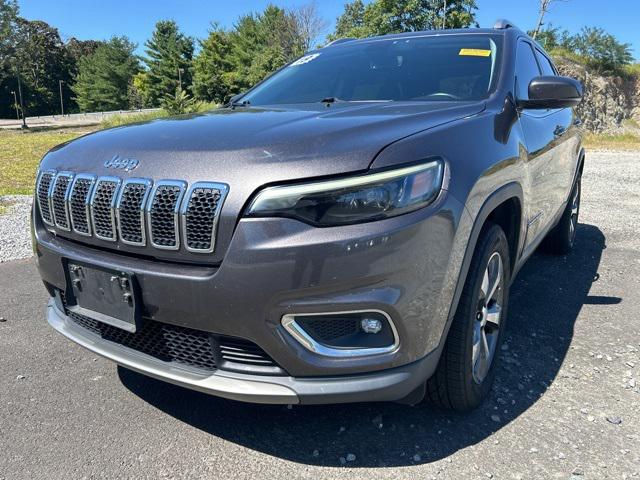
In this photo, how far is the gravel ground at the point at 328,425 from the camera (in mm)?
2004

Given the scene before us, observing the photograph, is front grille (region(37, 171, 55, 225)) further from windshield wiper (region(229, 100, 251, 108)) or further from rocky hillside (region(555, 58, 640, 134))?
rocky hillside (region(555, 58, 640, 134))

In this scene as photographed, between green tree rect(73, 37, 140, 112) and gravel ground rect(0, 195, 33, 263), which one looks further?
green tree rect(73, 37, 140, 112)

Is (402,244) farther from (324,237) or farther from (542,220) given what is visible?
(542,220)

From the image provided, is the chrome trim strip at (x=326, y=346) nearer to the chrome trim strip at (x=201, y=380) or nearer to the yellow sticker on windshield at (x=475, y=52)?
the chrome trim strip at (x=201, y=380)

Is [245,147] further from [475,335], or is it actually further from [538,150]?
[538,150]

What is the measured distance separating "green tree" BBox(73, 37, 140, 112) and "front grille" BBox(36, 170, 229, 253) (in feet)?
239

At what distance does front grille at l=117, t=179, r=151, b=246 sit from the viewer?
1822 mm

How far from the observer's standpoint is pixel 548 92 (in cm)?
267

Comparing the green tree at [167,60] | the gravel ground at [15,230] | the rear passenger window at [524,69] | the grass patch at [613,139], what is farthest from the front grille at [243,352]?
the green tree at [167,60]

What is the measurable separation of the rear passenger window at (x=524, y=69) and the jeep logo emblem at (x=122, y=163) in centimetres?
202

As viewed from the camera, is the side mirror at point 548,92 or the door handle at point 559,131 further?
the door handle at point 559,131

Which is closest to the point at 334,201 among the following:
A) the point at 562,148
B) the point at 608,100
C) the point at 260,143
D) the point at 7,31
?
the point at 260,143

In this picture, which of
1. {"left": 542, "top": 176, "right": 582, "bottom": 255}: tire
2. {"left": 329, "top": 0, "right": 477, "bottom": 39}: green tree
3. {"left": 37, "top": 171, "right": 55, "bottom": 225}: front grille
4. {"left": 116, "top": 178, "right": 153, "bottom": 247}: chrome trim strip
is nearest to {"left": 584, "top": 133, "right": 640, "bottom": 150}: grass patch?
{"left": 329, "top": 0, "right": 477, "bottom": 39}: green tree

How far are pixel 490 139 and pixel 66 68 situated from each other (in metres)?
86.3
